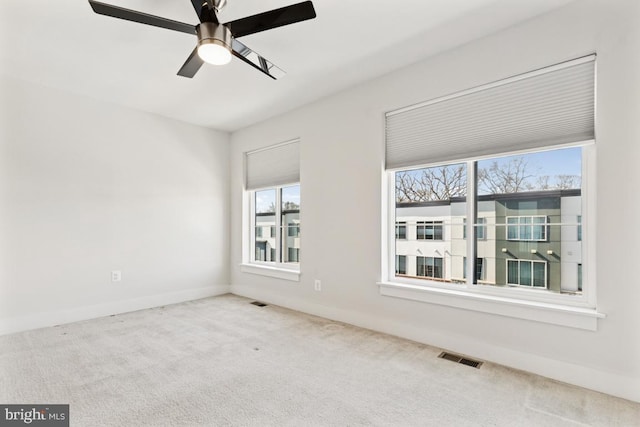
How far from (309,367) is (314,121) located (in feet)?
8.72

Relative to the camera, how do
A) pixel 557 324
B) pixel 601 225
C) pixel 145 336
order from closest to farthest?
pixel 601 225, pixel 557 324, pixel 145 336

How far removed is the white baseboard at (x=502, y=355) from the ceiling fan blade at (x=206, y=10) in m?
2.79

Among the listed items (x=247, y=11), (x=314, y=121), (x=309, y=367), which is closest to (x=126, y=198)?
(x=314, y=121)

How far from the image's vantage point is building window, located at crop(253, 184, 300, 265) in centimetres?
421

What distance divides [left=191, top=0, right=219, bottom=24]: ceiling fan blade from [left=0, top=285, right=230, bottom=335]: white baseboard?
11.2 feet

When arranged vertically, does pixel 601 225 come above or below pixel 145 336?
above

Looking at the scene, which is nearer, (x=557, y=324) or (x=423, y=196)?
(x=557, y=324)

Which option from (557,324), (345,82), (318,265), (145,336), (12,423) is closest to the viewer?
(12,423)

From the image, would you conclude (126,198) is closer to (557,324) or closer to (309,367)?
(309,367)

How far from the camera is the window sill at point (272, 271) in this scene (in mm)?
3949

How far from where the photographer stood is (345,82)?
3.28m

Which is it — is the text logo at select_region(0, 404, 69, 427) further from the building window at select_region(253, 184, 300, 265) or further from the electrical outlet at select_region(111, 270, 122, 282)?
the building window at select_region(253, 184, 300, 265)

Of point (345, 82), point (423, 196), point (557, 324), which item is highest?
point (345, 82)

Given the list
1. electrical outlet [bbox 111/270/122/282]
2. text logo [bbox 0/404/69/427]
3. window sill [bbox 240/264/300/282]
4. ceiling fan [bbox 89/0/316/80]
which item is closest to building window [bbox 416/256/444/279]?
window sill [bbox 240/264/300/282]
